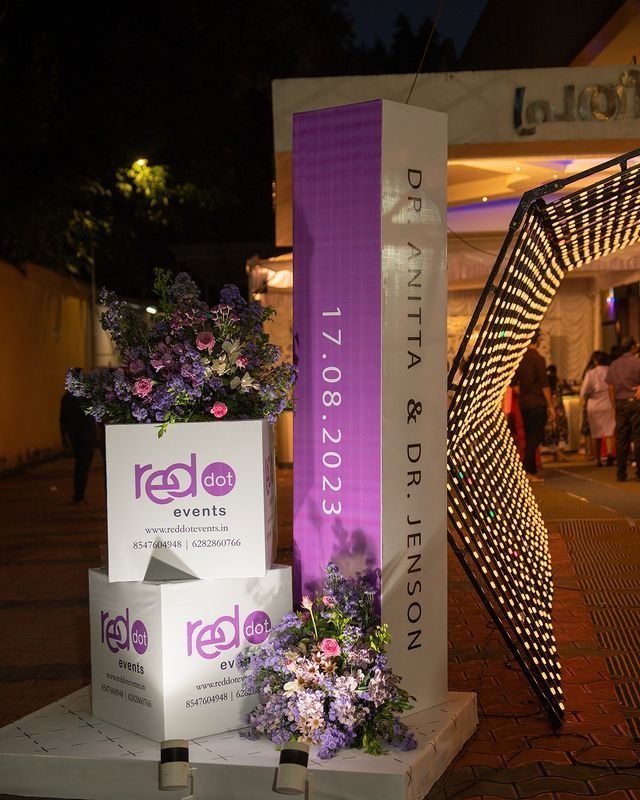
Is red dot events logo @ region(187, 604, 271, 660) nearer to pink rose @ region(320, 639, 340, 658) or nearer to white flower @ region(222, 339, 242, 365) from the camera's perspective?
pink rose @ region(320, 639, 340, 658)

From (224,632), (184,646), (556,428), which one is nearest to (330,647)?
(224,632)

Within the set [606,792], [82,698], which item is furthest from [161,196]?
[606,792]

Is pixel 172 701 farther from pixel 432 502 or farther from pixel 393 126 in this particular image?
pixel 393 126

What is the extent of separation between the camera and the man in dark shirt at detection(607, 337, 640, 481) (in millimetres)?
13383

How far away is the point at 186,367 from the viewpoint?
4.26 meters

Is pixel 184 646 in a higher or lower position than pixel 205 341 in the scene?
lower

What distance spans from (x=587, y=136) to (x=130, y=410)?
805cm

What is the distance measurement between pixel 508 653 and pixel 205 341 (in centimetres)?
292

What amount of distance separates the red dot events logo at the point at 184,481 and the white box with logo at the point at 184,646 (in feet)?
1.16

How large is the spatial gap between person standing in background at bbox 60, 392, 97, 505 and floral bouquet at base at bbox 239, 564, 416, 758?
915 centimetres

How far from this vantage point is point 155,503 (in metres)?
4.30

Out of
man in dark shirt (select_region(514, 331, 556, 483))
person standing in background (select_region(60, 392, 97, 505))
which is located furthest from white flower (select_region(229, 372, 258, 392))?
man in dark shirt (select_region(514, 331, 556, 483))

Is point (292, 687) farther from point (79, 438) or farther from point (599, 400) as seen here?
point (599, 400)

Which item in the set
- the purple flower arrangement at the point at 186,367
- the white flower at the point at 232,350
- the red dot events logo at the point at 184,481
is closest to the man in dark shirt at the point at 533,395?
the purple flower arrangement at the point at 186,367
